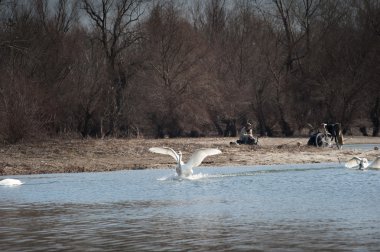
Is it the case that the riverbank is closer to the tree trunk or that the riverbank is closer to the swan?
the swan

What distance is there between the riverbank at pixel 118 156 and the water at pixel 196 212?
3.47 meters

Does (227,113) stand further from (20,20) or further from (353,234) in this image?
(353,234)

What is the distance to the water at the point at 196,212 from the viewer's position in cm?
1152

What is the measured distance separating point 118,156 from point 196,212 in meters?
16.2

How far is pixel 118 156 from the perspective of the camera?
31.3 meters

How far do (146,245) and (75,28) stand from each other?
4796 cm

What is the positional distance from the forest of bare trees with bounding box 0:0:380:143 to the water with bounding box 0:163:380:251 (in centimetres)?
2362

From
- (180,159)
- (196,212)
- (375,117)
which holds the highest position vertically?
(375,117)

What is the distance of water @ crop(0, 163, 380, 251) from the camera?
11.5m

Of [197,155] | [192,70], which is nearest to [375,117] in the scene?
[192,70]

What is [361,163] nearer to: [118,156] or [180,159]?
[180,159]

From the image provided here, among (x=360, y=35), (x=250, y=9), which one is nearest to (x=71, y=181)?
(x=360, y=35)

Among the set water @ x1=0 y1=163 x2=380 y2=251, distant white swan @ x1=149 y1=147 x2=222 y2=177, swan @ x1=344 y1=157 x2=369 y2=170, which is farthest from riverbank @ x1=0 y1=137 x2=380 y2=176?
distant white swan @ x1=149 y1=147 x2=222 y2=177

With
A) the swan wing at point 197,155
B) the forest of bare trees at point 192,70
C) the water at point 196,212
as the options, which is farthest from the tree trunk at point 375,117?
the swan wing at point 197,155
